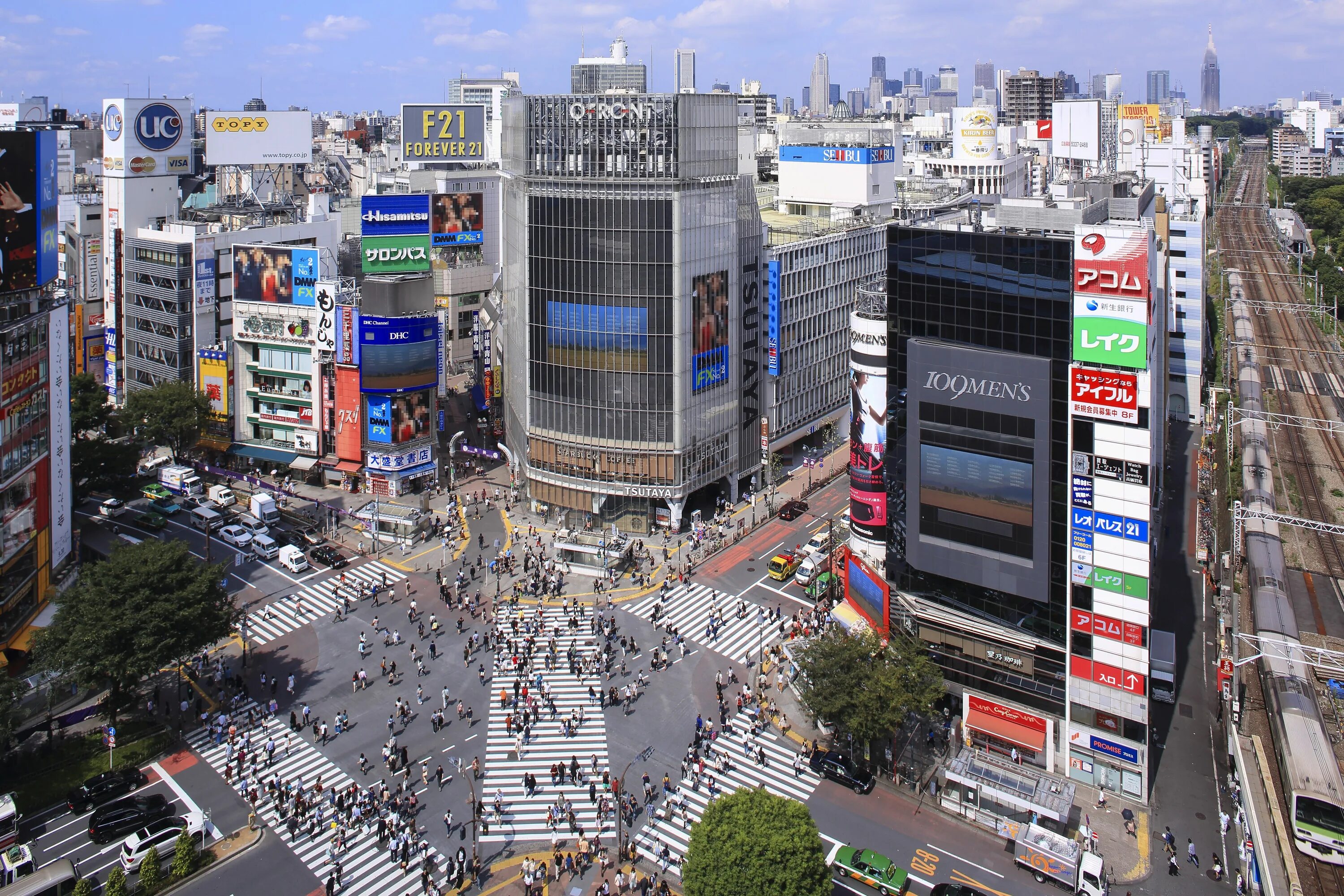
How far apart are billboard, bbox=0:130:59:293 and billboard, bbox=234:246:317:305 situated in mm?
27971

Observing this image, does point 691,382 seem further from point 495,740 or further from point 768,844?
point 768,844

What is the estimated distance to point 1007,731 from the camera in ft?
180

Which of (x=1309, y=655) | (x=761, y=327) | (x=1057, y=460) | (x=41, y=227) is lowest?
(x=1309, y=655)

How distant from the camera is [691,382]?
269ft

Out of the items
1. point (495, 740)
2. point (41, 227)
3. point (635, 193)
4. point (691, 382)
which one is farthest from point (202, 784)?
point (635, 193)

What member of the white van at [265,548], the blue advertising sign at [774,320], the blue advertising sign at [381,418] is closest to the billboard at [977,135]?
the blue advertising sign at [774,320]

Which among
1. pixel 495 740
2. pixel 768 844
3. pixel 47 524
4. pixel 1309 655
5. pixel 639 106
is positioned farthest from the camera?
pixel 639 106

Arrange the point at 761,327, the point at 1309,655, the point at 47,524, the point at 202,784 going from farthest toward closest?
the point at 761,327 < the point at 47,524 < the point at 1309,655 < the point at 202,784

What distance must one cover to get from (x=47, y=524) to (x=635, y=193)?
4667 cm

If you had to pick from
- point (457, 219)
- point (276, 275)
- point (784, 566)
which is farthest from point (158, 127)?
point (784, 566)

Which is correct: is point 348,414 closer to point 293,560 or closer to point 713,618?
point 293,560

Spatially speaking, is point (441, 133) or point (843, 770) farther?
point (441, 133)

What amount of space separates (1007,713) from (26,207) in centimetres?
6530

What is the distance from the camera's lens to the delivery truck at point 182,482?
303ft
